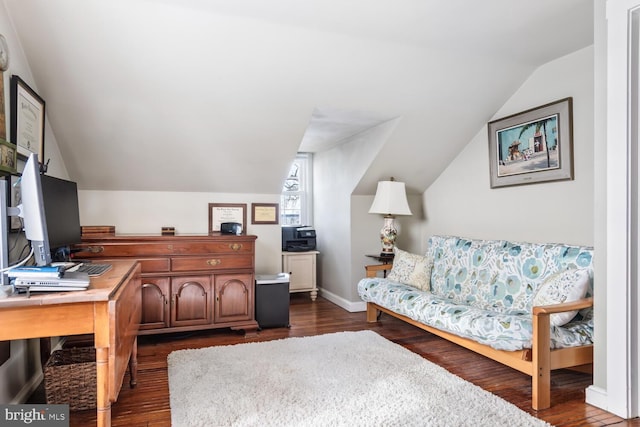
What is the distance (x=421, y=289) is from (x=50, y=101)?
10.5 ft

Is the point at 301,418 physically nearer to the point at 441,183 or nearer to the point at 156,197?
the point at 156,197

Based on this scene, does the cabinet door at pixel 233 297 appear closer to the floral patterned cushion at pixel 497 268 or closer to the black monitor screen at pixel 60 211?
the black monitor screen at pixel 60 211

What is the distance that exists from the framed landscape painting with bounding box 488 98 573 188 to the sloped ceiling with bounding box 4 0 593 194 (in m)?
0.29

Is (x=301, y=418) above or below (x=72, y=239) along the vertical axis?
below

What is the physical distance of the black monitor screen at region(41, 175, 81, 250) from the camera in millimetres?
2008

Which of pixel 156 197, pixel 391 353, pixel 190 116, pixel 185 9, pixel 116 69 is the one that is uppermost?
pixel 185 9

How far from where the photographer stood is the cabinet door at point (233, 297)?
11.6ft

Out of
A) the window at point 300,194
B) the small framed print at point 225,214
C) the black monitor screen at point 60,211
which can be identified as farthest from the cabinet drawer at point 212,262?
the window at point 300,194

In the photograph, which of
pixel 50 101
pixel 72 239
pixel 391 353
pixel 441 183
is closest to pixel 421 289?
pixel 391 353

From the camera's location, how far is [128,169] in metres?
3.57

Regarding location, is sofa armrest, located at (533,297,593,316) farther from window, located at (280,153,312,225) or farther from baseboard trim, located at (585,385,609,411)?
window, located at (280,153,312,225)

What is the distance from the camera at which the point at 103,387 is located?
159cm

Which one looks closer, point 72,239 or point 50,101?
point 72,239

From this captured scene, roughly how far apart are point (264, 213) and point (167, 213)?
3.05 ft
